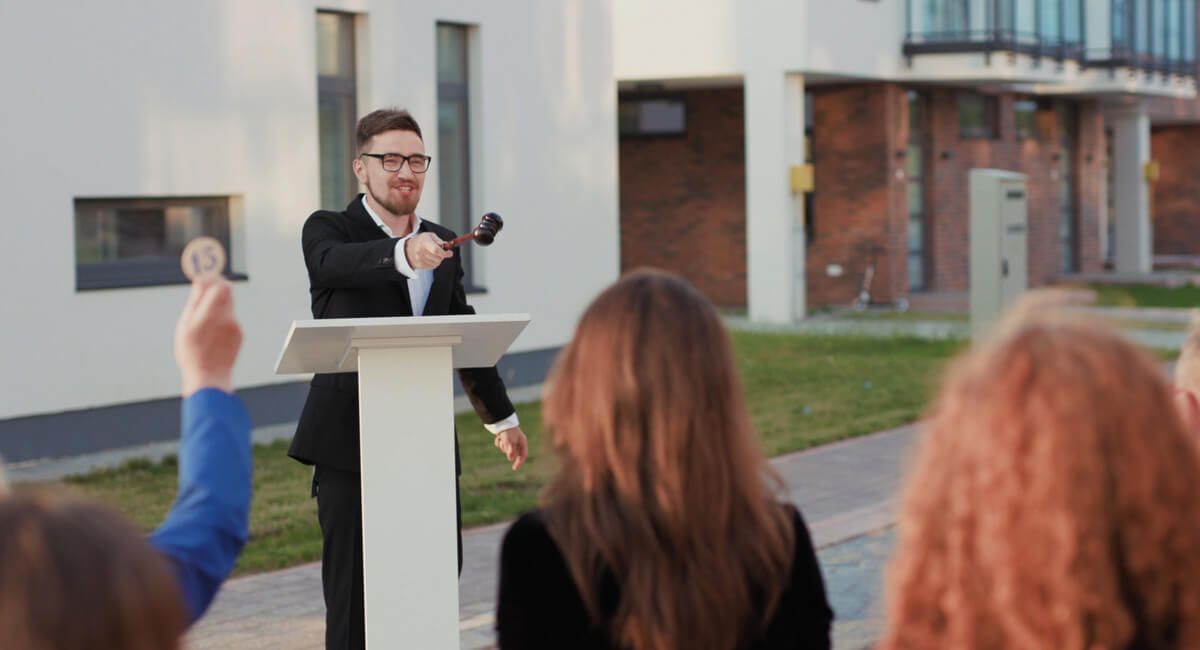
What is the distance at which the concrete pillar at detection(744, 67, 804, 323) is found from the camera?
2553 centimetres

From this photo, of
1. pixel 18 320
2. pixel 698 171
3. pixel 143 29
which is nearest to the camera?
pixel 18 320

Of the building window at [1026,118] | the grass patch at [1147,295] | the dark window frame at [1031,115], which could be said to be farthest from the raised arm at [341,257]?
the building window at [1026,118]

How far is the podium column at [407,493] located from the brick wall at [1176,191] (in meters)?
44.1

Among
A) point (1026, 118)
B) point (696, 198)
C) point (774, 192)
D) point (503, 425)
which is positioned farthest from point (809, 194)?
point (503, 425)

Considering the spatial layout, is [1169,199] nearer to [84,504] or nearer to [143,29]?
[143,29]

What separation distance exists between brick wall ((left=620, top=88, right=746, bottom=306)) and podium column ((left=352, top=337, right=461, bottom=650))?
Answer: 24894 millimetres

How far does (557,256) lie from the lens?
1692 cm

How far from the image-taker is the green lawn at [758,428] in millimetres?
9305

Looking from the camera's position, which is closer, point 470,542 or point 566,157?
point 470,542

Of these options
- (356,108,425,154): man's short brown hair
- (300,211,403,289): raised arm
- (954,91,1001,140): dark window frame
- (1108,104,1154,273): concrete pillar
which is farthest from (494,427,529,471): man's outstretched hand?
(1108,104,1154,273): concrete pillar

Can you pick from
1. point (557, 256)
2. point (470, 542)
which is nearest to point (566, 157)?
point (557, 256)

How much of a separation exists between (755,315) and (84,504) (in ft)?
81.0

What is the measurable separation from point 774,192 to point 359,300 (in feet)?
69.0

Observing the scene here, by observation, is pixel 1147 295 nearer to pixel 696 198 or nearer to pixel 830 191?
pixel 830 191
